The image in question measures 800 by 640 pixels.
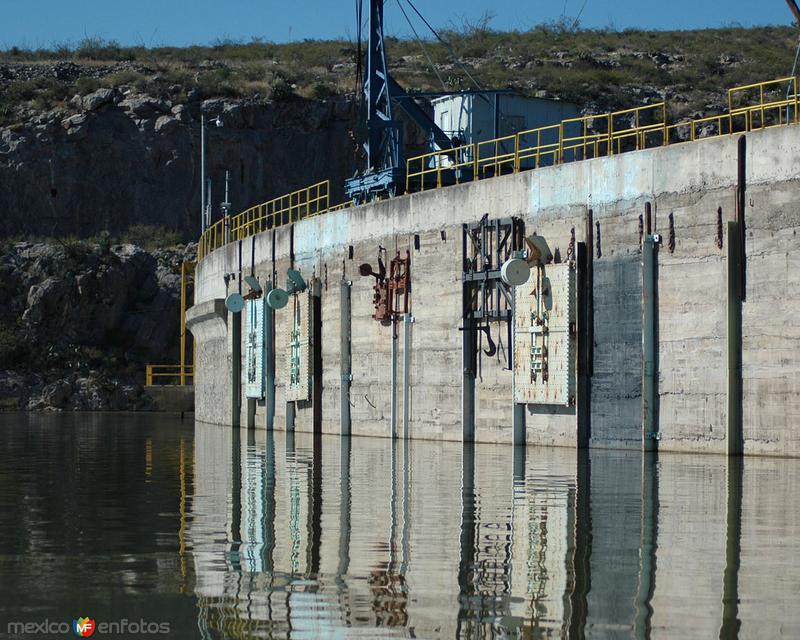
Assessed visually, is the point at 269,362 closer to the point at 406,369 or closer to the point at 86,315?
the point at 406,369

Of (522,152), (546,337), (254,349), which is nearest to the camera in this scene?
(546,337)

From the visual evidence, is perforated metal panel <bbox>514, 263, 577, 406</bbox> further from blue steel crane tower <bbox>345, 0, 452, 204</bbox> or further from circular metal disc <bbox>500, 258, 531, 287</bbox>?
blue steel crane tower <bbox>345, 0, 452, 204</bbox>

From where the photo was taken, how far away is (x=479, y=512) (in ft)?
45.8

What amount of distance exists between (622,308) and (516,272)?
194cm

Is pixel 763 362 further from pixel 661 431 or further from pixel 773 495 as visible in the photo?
pixel 773 495

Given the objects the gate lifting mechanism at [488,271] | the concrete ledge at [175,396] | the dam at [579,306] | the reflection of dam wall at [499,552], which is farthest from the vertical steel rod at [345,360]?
the concrete ledge at [175,396]

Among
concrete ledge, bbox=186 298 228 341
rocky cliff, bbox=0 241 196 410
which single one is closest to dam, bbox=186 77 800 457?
concrete ledge, bbox=186 298 228 341

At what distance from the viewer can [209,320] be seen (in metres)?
43.1

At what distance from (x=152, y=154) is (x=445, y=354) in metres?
48.2

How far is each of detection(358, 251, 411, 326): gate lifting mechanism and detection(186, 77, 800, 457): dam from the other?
0.05 metres

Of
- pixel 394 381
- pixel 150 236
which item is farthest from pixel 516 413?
pixel 150 236

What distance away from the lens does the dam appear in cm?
2291

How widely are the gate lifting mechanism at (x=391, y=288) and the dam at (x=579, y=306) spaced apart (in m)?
0.05

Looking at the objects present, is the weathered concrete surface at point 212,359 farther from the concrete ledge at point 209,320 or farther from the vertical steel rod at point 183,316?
the vertical steel rod at point 183,316
